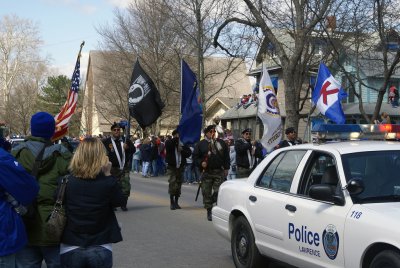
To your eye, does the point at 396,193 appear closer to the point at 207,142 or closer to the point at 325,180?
the point at 325,180

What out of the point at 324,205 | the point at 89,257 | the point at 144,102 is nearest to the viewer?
the point at 89,257

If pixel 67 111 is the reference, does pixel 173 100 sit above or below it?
above

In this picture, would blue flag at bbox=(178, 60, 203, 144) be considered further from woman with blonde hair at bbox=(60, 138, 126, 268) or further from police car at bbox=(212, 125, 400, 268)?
woman with blonde hair at bbox=(60, 138, 126, 268)

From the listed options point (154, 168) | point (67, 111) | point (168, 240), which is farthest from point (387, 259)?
point (154, 168)

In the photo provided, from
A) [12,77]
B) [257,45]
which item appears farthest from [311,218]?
[12,77]

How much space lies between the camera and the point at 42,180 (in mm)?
4582

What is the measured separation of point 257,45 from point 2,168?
23.0m

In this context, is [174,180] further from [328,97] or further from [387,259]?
[387,259]

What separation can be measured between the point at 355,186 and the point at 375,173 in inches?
19.8

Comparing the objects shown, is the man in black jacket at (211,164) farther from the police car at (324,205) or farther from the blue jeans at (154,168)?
the blue jeans at (154,168)

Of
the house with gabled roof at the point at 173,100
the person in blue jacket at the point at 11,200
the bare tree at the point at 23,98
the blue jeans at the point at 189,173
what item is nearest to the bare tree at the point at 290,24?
the blue jeans at the point at 189,173

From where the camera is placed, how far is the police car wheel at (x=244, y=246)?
6.73 m

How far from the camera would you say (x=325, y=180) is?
18.8 feet

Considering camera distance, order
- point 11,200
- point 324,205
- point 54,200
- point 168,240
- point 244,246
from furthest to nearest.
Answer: point 168,240
point 244,246
point 324,205
point 54,200
point 11,200
